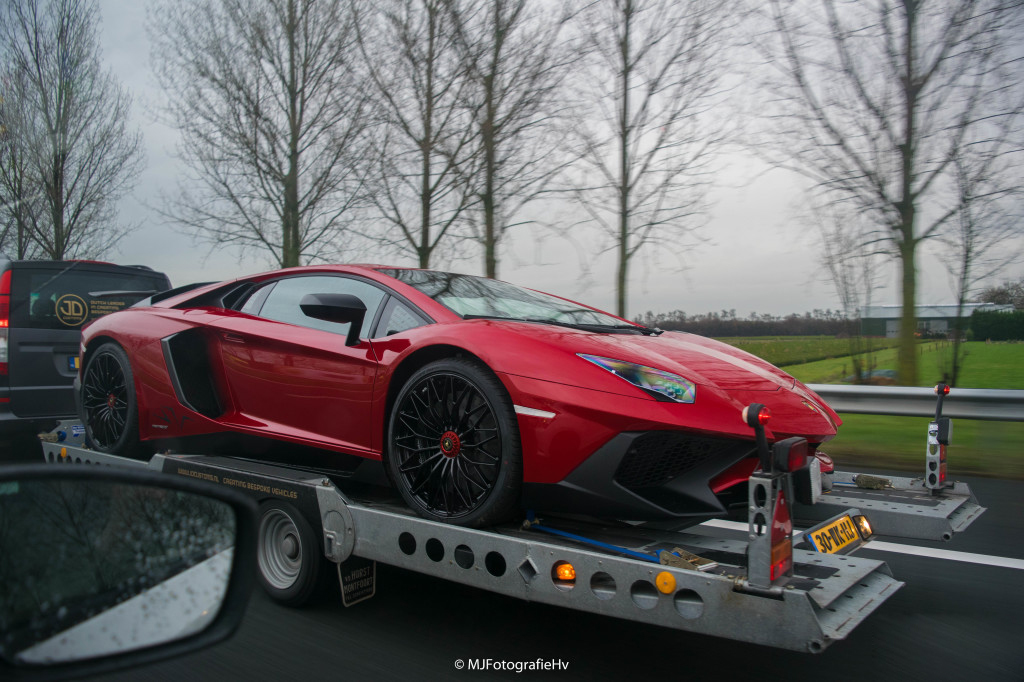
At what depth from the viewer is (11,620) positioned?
1047 millimetres

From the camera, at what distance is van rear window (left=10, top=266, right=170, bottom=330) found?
6.09 metres

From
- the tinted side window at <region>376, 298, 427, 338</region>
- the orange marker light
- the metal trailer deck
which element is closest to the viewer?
the metal trailer deck

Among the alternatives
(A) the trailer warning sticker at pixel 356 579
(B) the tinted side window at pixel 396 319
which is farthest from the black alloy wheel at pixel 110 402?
(A) the trailer warning sticker at pixel 356 579

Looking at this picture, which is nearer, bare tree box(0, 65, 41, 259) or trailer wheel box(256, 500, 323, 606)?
trailer wheel box(256, 500, 323, 606)

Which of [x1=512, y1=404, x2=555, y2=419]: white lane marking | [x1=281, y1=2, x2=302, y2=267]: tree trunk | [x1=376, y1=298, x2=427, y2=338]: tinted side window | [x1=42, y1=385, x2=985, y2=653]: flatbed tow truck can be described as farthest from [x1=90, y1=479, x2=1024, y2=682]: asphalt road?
[x1=281, y1=2, x2=302, y2=267]: tree trunk

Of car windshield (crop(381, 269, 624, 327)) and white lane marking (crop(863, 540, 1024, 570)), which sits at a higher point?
car windshield (crop(381, 269, 624, 327))

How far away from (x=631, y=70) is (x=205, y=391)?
565 cm

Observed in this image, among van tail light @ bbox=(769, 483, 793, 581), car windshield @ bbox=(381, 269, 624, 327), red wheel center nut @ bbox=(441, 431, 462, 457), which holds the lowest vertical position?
van tail light @ bbox=(769, 483, 793, 581)

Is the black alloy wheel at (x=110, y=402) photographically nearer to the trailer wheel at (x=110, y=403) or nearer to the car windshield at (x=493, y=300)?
the trailer wheel at (x=110, y=403)

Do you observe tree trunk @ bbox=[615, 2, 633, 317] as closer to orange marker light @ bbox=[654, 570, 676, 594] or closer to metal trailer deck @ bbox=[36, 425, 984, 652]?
metal trailer deck @ bbox=[36, 425, 984, 652]

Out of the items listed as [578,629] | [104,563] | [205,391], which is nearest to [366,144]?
[205,391]

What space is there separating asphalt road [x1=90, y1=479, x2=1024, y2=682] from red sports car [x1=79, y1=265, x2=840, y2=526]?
1.68 feet

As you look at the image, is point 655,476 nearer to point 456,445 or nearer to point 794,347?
point 456,445

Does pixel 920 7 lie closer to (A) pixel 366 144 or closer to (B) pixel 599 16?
(B) pixel 599 16
